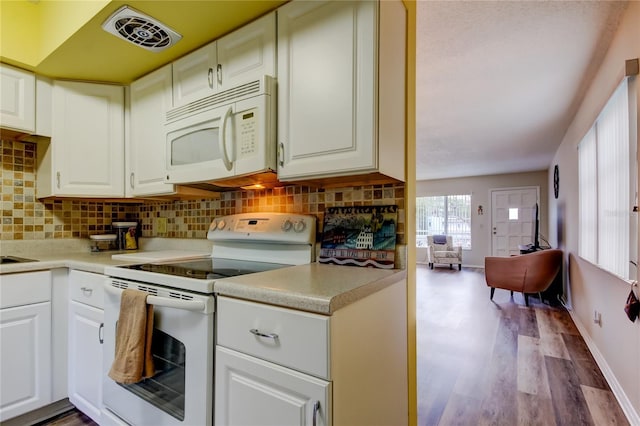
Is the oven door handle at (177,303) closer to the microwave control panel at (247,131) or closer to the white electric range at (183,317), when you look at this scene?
the white electric range at (183,317)

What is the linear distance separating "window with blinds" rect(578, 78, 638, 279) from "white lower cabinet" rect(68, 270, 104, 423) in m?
2.80

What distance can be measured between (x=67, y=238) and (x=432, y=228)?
7.81 m

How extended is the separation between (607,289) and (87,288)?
3.40 metres

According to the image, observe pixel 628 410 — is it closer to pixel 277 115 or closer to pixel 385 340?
pixel 385 340

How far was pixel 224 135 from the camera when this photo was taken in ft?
4.75

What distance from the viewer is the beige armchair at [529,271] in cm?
411

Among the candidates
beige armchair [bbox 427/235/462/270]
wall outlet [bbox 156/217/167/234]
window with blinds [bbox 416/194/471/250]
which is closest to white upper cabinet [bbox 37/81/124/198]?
wall outlet [bbox 156/217/167/234]

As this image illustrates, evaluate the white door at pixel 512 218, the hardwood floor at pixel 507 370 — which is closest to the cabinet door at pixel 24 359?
the hardwood floor at pixel 507 370

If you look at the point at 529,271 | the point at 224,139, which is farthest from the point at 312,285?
the point at 529,271

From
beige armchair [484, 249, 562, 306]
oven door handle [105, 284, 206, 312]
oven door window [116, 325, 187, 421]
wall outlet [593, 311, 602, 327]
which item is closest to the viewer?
oven door handle [105, 284, 206, 312]

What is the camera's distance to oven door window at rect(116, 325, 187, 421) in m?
1.19

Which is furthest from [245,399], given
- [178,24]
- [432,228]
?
[432,228]

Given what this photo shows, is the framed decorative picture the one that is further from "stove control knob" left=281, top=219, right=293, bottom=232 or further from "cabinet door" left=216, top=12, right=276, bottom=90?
"cabinet door" left=216, top=12, right=276, bottom=90

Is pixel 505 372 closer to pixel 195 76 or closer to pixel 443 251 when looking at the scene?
pixel 195 76
